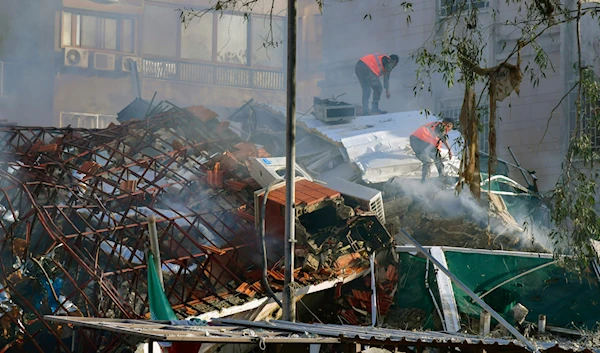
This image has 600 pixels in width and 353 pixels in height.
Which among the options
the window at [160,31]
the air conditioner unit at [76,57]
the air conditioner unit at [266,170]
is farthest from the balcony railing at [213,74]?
the air conditioner unit at [266,170]

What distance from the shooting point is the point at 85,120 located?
81.6 ft

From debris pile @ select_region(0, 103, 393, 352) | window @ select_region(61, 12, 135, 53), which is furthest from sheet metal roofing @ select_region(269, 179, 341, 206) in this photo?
window @ select_region(61, 12, 135, 53)

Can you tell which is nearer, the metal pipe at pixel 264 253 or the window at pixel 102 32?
the metal pipe at pixel 264 253

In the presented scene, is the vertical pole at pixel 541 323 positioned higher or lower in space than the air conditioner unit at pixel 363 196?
lower

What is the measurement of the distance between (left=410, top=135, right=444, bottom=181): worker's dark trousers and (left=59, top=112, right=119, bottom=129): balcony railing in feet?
40.8

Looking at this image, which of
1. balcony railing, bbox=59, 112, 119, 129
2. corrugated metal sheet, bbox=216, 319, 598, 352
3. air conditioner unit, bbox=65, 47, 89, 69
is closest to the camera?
corrugated metal sheet, bbox=216, 319, 598, 352

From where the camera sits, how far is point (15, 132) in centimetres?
1287

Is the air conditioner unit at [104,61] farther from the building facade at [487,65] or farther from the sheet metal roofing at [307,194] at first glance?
the sheet metal roofing at [307,194]

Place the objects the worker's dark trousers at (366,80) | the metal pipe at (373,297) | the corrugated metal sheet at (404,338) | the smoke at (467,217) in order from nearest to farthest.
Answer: the corrugated metal sheet at (404,338), the metal pipe at (373,297), the smoke at (467,217), the worker's dark trousers at (366,80)

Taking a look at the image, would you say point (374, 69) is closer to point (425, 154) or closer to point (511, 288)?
point (425, 154)

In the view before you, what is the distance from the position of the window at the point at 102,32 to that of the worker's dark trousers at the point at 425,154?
14.2 m

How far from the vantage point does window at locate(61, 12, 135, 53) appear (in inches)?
1035

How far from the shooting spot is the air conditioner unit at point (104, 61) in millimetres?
25234

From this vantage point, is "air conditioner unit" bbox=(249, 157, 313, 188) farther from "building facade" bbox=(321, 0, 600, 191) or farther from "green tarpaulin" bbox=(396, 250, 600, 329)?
"building facade" bbox=(321, 0, 600, 191)
